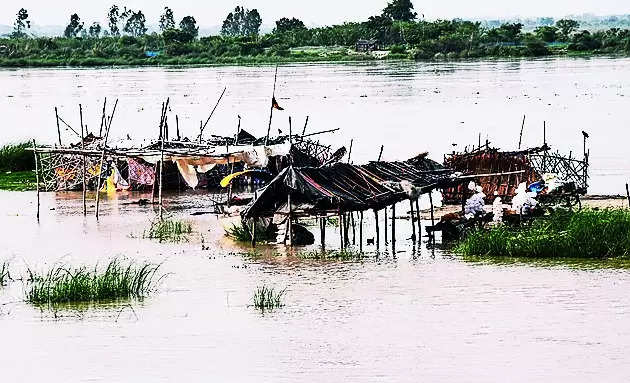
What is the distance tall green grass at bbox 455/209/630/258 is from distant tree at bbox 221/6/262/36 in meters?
168

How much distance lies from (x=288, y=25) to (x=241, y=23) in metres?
38.3

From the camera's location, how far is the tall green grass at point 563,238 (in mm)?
18750

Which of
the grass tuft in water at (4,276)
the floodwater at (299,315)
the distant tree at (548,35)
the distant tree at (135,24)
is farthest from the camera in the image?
the distant tree at (135,24)

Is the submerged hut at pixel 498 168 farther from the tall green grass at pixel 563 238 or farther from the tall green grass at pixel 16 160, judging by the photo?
the tall green grass at pixel 16 160

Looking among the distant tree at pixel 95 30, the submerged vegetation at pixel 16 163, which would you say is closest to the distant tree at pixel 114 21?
the distant tree at pixel 95 30

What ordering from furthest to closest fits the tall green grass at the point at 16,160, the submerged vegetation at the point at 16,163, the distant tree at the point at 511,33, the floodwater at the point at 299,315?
the distant tree at the point at 511,33 < the tall green grass at the point at 16,160 < the submerged vegetation at the point at 16,163 < the floodwater at the point at 299,315

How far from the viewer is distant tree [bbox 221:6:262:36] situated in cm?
18668

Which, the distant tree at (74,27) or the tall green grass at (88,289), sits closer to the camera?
the tall green grass at (88,289)

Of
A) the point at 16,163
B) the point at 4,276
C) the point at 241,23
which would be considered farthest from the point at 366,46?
the point at 4,276

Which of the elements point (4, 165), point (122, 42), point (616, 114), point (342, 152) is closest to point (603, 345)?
point (342, 152)

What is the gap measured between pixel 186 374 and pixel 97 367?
1079 millimetres

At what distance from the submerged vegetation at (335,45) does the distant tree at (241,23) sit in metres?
41.2

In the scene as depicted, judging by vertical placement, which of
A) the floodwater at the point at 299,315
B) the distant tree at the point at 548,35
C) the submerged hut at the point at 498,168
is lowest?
the floodwater at the point at 299,315

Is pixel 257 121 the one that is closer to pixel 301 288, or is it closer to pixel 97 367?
pixel 301 288
